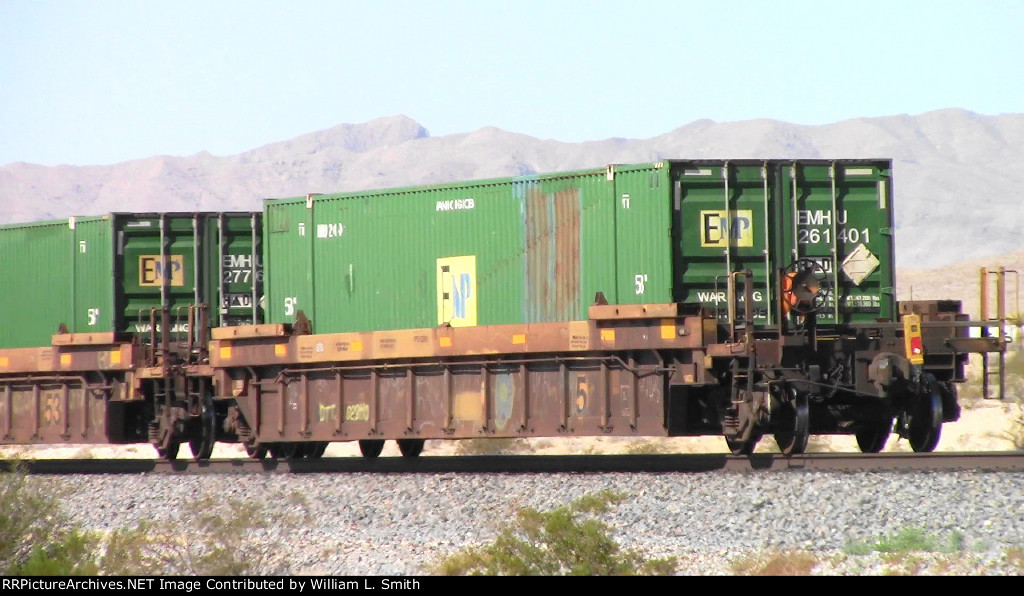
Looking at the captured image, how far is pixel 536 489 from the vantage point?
1397 cm

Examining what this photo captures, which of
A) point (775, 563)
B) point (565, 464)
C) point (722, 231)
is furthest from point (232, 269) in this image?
point (775, 563)

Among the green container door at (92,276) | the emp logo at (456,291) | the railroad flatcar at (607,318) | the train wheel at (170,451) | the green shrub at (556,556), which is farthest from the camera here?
the green container door at (92,276)

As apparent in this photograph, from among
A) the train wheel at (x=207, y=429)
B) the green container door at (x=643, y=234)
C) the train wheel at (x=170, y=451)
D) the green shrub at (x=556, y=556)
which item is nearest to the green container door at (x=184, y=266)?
the train wheel at (x=207, y=429)

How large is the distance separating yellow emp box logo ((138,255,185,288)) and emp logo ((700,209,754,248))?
8.56 metres

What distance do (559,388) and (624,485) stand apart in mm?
2843

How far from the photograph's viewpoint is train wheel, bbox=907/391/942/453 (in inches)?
620

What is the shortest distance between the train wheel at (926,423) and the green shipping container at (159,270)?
31.1 ft

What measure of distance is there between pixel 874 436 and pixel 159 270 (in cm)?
1074

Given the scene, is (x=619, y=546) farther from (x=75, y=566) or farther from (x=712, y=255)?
(x=712, y=255)

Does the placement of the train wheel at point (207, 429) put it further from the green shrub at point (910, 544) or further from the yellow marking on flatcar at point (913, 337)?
the green shrub at point (910, 544)

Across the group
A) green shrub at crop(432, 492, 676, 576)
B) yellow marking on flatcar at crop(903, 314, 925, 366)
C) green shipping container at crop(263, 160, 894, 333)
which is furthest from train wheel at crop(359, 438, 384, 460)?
green shrub at crop(432, 492, 676, 576)

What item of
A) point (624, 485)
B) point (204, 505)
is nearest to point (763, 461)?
point (624, 485)

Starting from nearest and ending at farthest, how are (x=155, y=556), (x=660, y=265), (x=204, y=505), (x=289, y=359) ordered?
(x=155, y=556) < (x=204, y=505) < (x=660, y=265) < (x=289, y=359)

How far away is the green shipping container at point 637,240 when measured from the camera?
15.8m
